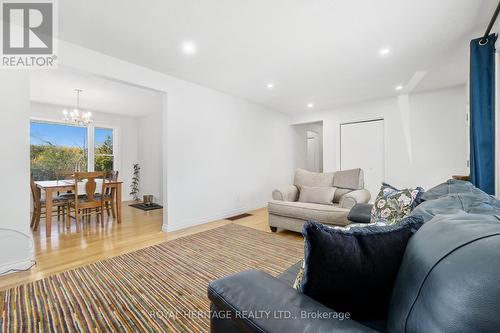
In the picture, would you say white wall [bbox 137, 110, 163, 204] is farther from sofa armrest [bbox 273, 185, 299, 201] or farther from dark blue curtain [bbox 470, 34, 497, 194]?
dark blue curtain [bbox 470, 34, 497, 194]

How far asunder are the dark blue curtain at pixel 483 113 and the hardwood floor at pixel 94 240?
7.20ft

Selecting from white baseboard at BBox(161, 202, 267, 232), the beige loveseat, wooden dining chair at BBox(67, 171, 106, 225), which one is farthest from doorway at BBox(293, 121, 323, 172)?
wooden dining chair at BBox(67, 171, 106, 225)

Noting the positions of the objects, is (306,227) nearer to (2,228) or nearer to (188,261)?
(188,261)

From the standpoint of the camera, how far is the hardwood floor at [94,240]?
7.47ft

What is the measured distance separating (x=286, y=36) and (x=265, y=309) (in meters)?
2.65

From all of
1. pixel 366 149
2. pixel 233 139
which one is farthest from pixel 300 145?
pixel 233 139

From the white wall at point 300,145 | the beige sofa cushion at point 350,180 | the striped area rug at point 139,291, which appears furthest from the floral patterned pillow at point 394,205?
the white wall at point 300,145

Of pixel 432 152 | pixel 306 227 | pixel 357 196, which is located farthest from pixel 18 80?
pixel 432 152

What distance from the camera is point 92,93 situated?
171 inches

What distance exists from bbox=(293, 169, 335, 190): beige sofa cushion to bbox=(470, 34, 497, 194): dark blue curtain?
1.88m

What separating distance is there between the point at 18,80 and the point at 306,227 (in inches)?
125

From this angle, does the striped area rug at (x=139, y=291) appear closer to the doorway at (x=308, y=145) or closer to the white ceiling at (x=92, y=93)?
the white ceiling at (x=92, y=93)

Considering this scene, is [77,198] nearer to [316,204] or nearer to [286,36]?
[316,204]

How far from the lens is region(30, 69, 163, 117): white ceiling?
3578 millimetres
